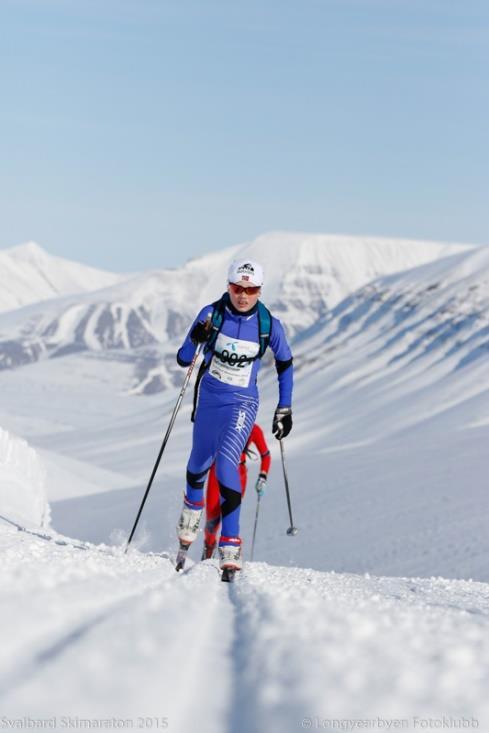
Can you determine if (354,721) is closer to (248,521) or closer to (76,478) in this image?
(248,521)

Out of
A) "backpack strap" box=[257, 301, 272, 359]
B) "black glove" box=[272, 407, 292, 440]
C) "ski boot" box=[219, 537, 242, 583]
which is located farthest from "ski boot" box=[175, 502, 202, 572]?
"backpack strap" box=[257, 301, 272, 359]

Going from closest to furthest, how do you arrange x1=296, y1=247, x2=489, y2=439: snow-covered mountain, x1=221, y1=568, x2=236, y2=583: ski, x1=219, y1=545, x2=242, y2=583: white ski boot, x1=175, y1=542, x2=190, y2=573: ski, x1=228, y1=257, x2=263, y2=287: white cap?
x1=221, y1=568, x2=236, y2=583: ski, x1=219, y1=545, x2=242, y2=583: white ski boot, x1=228, y1=257, x2=263, y2=287: white cap, x1=175, y1=542, x2=190, y2=573: ski, x1=296, y1=247, x2=489, y2=439: snow-covered mountain

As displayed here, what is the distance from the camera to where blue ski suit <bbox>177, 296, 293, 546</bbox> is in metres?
9.32

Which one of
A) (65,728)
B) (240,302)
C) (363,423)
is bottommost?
(65,728)

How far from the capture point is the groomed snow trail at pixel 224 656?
3.78 meters

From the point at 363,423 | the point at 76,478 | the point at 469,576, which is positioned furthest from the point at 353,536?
the point at 363,423

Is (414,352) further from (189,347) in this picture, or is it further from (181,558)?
(181,558)

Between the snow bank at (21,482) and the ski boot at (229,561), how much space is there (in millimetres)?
7152

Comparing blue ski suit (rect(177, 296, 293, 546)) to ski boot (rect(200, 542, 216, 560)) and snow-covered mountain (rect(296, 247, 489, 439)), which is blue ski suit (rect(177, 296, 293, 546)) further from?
snow-covered mountain (rect(296, 247, 489, 439))

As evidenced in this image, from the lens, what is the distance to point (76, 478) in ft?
168

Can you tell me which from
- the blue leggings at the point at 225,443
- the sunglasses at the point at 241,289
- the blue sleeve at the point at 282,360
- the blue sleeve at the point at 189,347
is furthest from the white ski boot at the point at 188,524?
the sunglasses at the point at 241,289

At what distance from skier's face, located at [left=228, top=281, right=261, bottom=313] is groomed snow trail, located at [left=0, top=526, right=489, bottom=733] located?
3.84m

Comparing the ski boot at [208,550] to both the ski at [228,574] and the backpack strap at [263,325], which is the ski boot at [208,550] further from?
the backpack strap at [263,325]

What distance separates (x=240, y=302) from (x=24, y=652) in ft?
18.2
